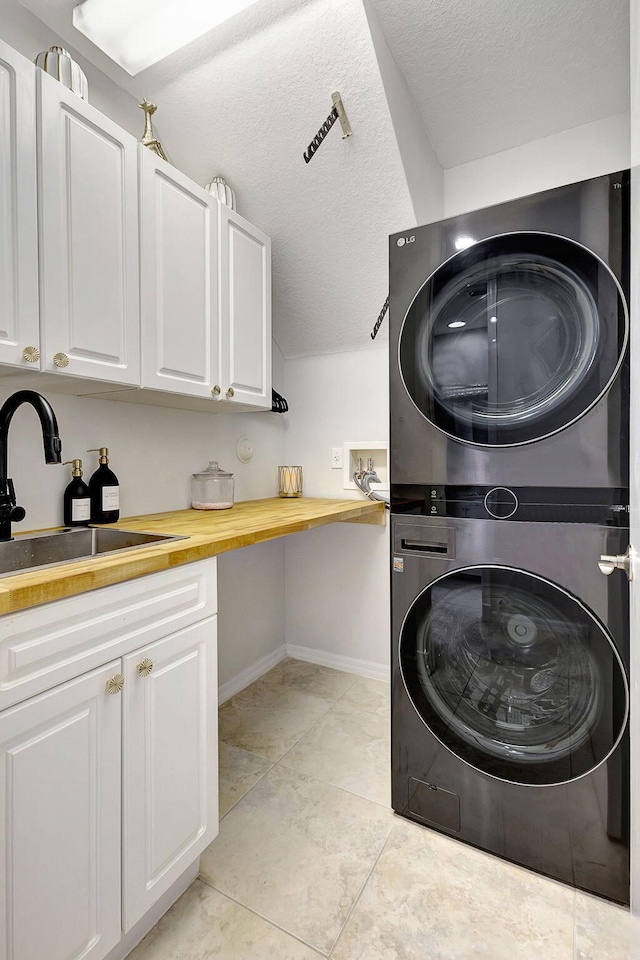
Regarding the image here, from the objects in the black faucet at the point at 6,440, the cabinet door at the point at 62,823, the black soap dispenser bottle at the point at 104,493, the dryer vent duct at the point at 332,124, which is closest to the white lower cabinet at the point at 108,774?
the cabinet door at the point at 62,823

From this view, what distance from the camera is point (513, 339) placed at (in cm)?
125

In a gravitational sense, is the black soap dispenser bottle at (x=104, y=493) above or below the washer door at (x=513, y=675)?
above

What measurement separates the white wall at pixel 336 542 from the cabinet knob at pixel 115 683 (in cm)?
160

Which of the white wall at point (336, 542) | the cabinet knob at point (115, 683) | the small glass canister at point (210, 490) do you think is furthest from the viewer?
the white wall at point (336, 542)

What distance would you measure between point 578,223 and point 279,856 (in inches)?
75.3

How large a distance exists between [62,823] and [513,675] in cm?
110

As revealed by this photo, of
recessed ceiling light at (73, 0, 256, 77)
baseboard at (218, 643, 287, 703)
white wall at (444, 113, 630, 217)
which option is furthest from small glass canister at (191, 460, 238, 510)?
white wall at (444, 113, 630, 217)

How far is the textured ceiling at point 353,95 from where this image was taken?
1445 mm

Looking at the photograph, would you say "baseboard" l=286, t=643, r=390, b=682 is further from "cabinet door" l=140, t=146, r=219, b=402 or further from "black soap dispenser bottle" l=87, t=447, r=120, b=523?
"cabinet door" l=140, t=146, r=219, b=402

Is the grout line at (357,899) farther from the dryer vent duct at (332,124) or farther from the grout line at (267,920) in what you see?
the dryer vent duct at (332,124)

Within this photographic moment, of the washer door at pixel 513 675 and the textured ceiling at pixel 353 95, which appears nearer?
the washer door at pixel 513 675

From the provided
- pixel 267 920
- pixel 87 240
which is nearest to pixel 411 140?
pixel 87 240

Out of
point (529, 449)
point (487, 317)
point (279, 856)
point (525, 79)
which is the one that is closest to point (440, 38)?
point (525, 79)

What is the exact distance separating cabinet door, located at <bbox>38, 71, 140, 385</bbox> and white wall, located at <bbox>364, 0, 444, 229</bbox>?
0.87m
